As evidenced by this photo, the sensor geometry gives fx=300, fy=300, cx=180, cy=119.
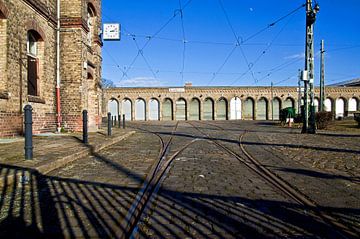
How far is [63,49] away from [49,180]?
34.8 ft

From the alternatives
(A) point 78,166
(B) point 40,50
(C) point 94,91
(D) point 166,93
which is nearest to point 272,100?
(D) point 166,93

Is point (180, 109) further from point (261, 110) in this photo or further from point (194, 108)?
point (261, 110)

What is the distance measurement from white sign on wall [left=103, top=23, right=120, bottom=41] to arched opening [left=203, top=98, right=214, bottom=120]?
3812cm

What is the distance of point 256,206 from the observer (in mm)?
3811

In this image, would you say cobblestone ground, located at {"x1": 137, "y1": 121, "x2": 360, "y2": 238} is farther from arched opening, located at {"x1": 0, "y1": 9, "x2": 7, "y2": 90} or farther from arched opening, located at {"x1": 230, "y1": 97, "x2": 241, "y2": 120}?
arched opening, located at {"x1": 230, "y1": 97, "x2": 241, "y2": 120}

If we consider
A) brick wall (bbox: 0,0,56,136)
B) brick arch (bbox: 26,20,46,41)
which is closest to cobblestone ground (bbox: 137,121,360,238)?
brick wall (bbox: 0,0,56,136)

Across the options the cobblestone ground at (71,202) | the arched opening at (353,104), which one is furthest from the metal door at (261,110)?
the cobblestone ground at (71,202)

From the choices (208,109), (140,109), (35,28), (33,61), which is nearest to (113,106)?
(140,109)

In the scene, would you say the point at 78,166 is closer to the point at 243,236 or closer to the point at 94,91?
the point at 243,236

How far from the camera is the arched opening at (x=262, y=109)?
180ft

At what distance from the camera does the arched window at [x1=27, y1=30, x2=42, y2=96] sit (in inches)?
472

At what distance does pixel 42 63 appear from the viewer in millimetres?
12711

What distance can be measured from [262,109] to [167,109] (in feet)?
57.0

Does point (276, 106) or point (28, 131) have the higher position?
point (276, 106)
